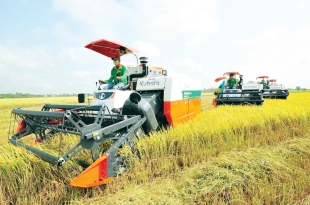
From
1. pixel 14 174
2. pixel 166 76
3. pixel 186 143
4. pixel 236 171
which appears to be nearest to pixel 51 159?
pixel 14 174

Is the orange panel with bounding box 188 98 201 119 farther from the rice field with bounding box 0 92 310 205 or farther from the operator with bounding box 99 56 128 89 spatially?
the operator with bounding box 99 56 128 89

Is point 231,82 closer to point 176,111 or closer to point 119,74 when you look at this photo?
point 176,111

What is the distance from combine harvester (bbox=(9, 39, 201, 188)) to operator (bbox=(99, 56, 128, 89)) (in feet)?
0.52

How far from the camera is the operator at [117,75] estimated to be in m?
4.60

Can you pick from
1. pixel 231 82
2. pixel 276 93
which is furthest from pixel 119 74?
pixel 276 93

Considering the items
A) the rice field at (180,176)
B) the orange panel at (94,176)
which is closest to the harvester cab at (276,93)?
the rice field at (180,176)

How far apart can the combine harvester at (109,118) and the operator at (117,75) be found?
6.3 inches

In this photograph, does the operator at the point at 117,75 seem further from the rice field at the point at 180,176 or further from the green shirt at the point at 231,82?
the green shirt at the point at 231,82

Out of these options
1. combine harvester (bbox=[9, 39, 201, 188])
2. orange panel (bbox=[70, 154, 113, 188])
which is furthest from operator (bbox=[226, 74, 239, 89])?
orange panel (bbox=[70, 154, 113, 188])

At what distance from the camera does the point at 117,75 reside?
4.83m

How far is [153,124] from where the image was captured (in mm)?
3660

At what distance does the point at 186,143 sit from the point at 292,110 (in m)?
4.35

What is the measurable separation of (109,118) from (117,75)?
1.80m

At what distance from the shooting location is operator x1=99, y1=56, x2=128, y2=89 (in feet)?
15.1
